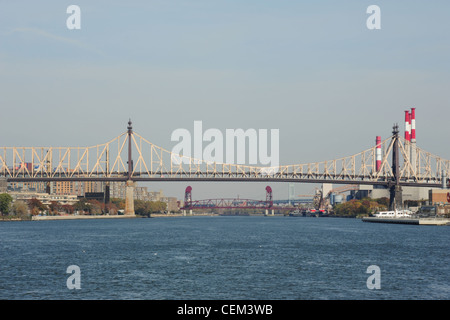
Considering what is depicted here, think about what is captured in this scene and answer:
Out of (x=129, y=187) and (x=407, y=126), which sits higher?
(x=407, y=126)

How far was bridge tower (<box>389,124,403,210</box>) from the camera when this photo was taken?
447 feet

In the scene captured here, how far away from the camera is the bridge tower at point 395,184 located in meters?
136

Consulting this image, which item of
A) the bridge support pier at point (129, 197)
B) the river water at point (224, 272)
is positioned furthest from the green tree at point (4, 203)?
the river water at point (224, 272)

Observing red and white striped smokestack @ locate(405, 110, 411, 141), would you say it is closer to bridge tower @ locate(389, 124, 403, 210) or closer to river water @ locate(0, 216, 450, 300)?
bridge tower @ locate(389, 124, 403, 210)

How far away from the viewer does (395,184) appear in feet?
456

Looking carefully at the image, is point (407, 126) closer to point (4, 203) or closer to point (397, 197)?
point (397, 197)

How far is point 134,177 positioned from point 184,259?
10609 cm

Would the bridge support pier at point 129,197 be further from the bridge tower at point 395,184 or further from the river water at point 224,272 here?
the river water at point 224,272

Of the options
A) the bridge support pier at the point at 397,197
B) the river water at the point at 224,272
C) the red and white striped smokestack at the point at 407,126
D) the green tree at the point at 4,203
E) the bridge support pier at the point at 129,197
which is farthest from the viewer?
the red and white striped smokestack at the point at 407,126

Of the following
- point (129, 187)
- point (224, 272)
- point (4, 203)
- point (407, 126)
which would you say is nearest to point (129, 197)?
point (129, 187)

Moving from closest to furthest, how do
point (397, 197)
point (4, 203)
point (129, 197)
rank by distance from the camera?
1. point (4, 203)
2. point (397, 197)
3. point (129, 197)

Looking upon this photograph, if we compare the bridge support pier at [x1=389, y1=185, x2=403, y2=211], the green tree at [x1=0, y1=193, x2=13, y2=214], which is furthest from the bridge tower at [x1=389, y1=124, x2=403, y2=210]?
the green tree at [x1=0, y1=193, x2=13, y2=214]

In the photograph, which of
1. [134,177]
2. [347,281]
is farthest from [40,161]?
[347,281]
